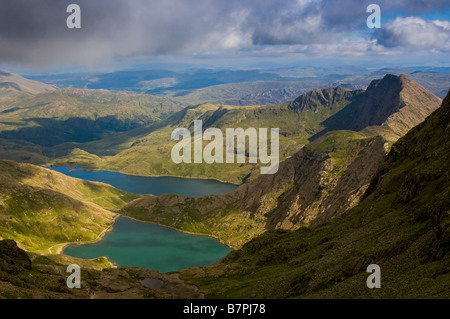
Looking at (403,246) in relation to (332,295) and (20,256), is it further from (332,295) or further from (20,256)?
(20,256)
